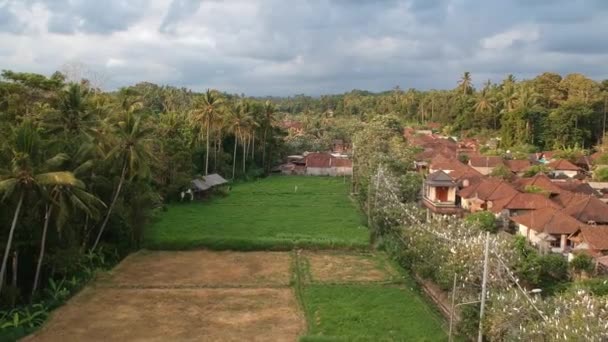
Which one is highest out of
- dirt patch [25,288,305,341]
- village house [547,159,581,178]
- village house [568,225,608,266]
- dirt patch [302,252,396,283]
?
village house [547,159,581,178]

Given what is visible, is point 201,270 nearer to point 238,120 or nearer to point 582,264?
point 582,264

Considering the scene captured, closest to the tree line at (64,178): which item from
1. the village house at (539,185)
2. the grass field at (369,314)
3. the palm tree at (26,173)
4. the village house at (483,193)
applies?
the palm tree at (26,173)

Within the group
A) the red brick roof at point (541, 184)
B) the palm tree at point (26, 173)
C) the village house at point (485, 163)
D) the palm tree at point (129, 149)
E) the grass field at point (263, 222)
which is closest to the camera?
the palm tree at point (26, 173)

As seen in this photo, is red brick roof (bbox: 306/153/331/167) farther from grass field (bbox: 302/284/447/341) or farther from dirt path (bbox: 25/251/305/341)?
grass field (bbox: 302/284/447/341)

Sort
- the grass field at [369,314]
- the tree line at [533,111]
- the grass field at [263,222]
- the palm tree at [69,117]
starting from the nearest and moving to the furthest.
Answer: the grass field at [369,314] < the palm tree at [69,117] < the grass field at [263,222] < the tree line at [533,111]

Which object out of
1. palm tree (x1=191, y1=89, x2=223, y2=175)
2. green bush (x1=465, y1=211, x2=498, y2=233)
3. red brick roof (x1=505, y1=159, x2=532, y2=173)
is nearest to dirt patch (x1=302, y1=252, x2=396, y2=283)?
green bush (x1=465, y1=211, x2=498, y2=233)

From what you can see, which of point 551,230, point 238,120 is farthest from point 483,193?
point 238,120

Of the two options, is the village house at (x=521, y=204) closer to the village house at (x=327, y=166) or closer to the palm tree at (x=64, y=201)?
the palm tree at (x=64, y=201)

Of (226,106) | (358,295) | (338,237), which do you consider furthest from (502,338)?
(226,106)
